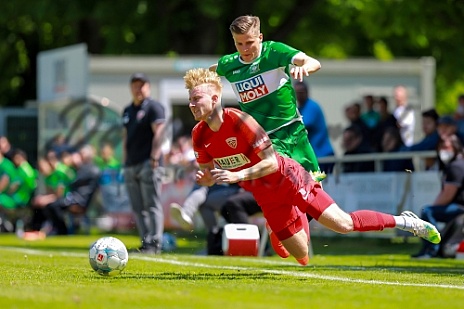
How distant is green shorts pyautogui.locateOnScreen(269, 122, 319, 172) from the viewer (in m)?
10.8

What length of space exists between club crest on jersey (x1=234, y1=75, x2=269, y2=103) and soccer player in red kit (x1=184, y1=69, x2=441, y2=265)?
2.45 ft

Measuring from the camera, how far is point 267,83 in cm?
1069

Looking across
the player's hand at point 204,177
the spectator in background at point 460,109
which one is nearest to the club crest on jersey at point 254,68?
the player's hand at point 204,177

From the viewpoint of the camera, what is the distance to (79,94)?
2555 cm

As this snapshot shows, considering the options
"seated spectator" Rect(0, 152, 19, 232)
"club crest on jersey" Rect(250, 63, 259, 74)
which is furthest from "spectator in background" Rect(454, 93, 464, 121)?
"seated spectator" Rect(0, 152, 19, 232)

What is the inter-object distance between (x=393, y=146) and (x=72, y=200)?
853 centimetres

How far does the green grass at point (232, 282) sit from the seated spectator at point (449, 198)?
1.93 ft

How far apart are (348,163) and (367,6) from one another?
39.5 ft

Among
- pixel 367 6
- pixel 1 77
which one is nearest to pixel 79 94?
pixel 367 6

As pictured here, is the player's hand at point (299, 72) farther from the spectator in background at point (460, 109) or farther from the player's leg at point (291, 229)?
the spectator in background at point (460, 109)

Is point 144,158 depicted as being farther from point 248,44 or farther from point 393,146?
point 248,44

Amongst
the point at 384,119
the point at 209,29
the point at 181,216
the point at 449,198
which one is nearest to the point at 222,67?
the point at 181,216

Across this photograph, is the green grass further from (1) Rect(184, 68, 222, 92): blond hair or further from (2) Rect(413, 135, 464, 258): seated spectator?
(1) Rect(184, 68, 222, 92): blond hair

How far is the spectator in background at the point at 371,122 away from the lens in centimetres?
1894
